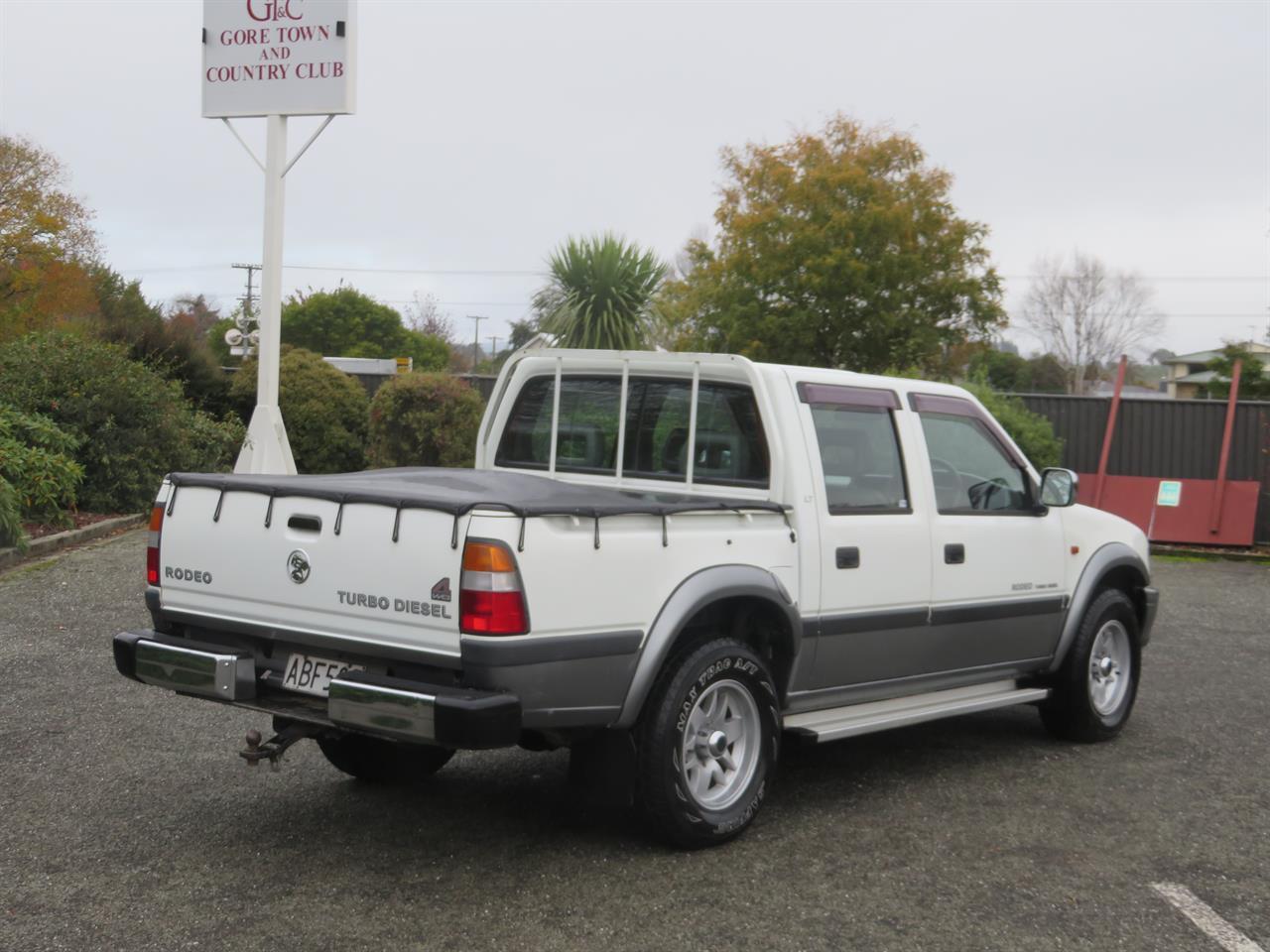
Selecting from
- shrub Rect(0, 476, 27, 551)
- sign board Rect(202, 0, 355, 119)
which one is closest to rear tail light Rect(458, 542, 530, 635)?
shrub Rect(0, 476, 27, 551)

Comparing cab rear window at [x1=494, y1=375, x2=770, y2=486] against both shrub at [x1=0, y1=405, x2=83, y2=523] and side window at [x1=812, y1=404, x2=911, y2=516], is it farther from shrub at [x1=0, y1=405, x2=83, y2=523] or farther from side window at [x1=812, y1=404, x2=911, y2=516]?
shrub at [x1=0, y1=405, x2=83, y2=523]

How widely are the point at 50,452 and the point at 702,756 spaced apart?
1100cm

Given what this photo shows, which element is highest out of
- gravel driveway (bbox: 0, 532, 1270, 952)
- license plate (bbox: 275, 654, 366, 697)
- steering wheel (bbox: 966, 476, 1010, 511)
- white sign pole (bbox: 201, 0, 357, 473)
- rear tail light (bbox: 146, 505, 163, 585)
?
white sign pole (bbox: 201, 0, 357, 473)

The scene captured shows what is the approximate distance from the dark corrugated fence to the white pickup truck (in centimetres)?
1315

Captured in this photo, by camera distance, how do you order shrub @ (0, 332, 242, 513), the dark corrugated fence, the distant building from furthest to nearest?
the distant building < the dark corrugated fence < shrub @ (0, 332, 242, 513)

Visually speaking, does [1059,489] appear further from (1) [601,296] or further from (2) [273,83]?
(1) [601,296]

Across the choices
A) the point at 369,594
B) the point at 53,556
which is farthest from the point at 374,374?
the point at 369,594

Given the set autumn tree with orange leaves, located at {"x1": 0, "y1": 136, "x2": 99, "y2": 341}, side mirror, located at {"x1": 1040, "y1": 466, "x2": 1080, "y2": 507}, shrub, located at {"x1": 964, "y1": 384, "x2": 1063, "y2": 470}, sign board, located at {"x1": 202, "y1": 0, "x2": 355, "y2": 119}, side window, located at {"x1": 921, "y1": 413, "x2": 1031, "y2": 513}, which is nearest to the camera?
side window, located at {"x1": 921, "y1": 413, "x2": 1031, "y2": 513}

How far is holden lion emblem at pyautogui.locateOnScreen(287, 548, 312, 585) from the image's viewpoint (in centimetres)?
482

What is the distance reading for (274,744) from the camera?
5.12 meters

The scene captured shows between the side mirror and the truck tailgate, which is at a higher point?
the side mirror

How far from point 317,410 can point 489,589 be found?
16.7 meters

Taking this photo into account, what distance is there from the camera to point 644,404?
6.20 m

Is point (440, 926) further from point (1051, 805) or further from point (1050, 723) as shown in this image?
point (1050, 723)
